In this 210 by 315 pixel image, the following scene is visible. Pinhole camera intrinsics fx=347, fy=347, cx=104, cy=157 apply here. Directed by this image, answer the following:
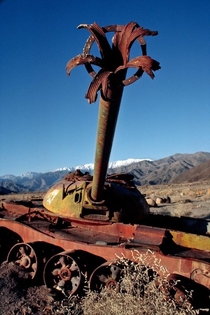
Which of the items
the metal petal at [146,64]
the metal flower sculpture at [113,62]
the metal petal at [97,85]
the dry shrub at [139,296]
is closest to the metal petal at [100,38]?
the metal flower sculpture at [113,62]

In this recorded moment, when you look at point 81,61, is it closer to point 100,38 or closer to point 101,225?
point 100,38

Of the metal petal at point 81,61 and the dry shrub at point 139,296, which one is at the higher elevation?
the metal petal at point 81,61

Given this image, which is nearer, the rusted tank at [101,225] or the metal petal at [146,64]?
the metal petal at [146,64]

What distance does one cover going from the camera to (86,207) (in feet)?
25.3

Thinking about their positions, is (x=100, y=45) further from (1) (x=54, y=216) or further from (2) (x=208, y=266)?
(1) (x=54, y=216)

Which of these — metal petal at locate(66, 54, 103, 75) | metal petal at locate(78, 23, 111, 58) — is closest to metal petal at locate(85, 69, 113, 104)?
metal petal at locate(66, 54, 103, 75)

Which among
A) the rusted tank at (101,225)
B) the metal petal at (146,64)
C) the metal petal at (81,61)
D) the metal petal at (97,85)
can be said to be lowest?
the rusted tank at (101,225)

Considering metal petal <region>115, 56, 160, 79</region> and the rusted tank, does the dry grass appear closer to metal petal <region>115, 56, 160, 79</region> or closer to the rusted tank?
the rusted tank

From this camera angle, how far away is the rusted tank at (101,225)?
15.5ft

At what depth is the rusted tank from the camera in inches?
186

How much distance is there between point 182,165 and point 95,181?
135 metres

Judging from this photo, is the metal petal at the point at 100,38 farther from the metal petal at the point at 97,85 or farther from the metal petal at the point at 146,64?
the metal petal at the point at 146,64

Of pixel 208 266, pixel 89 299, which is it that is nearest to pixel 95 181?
pixel 89 299

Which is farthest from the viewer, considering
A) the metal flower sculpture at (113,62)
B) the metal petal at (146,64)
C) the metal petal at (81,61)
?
the metal petal at (81,61)
